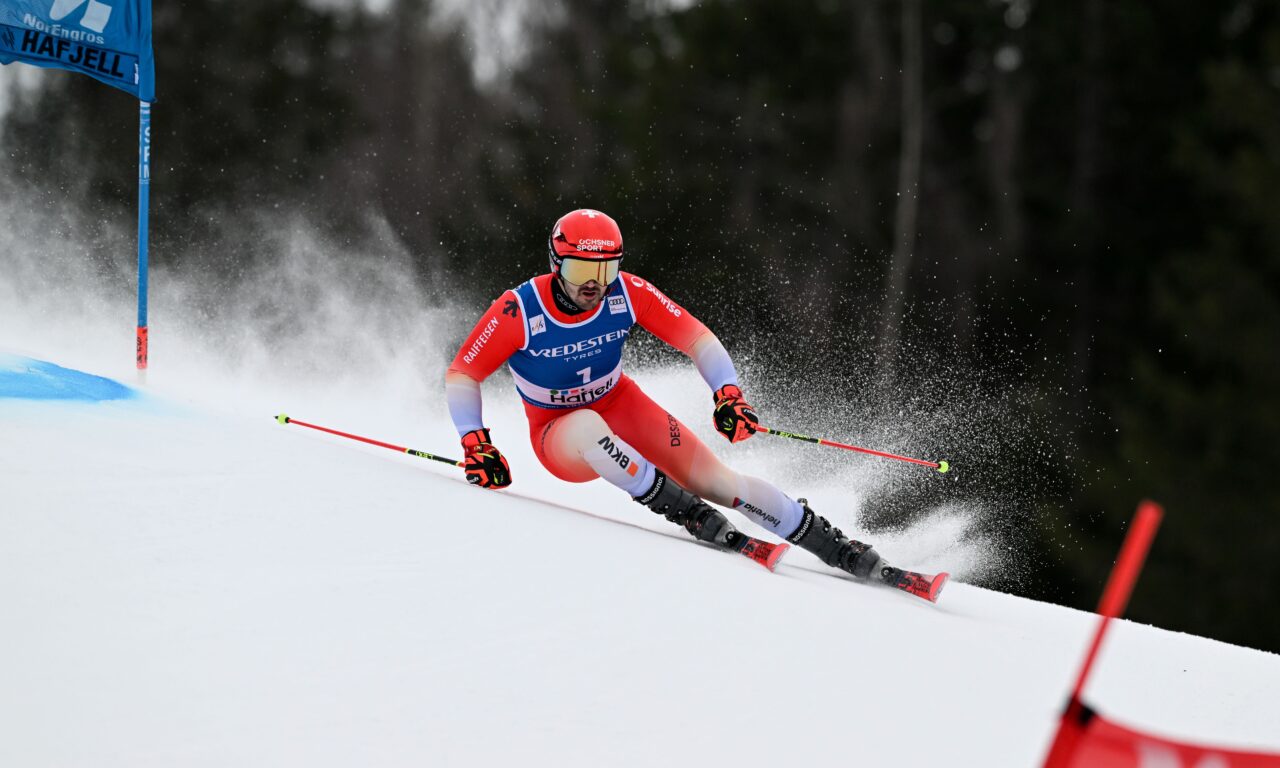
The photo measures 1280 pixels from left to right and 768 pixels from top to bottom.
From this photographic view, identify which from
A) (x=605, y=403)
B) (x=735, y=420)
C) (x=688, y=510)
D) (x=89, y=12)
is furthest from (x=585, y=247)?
(x=89, y=12)

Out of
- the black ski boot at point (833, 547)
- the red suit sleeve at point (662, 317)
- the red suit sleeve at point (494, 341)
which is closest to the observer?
the black ski boot at point (833, 547)

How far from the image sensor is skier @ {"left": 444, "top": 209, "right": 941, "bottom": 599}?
432 cm

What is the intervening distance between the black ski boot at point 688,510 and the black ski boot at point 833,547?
24cm

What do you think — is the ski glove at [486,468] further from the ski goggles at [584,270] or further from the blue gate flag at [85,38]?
the blue gate flag at [85,38]

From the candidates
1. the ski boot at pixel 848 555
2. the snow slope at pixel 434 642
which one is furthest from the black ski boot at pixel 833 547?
the snow slope at pixel 434 642

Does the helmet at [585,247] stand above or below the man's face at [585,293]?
above

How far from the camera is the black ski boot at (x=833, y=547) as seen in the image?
4289 millimetres

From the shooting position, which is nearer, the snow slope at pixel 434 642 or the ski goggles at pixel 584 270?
the snow slope at pixel 434 642

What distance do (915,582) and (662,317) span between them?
4.78 ft

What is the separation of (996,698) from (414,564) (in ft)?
4.73

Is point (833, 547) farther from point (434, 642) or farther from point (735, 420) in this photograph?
point (434, 642)

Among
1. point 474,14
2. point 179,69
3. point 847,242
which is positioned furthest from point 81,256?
point 847,242

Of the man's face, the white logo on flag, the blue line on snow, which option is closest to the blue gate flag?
the white logo on flag

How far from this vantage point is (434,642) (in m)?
2.63
